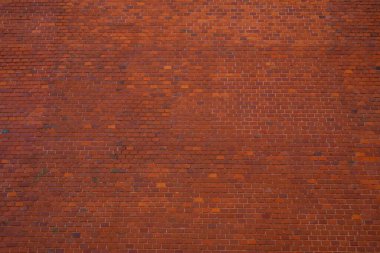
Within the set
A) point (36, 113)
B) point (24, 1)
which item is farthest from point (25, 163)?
point (24, 1)

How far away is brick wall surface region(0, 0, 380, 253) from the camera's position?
4.16 m

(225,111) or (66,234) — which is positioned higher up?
(225,111)

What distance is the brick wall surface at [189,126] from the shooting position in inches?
164

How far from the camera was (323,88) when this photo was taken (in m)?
4.60

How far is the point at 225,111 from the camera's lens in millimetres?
4543

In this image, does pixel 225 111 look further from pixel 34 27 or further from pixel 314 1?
pixel 34 27

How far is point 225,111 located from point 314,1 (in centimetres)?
280

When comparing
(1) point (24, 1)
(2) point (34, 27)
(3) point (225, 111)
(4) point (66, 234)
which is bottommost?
(4) point (66, 234)

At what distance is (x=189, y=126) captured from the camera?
4492 millimetres

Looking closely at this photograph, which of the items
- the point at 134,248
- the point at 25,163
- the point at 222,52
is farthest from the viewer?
the point at 222,52

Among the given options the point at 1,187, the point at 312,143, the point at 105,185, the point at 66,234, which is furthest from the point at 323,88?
the point at 1,187

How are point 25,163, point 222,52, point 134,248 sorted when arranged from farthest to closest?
point 222,52 → point 25,163 → point 134,248

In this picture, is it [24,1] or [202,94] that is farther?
[24,1]

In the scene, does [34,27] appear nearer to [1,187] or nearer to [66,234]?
[1,187]
